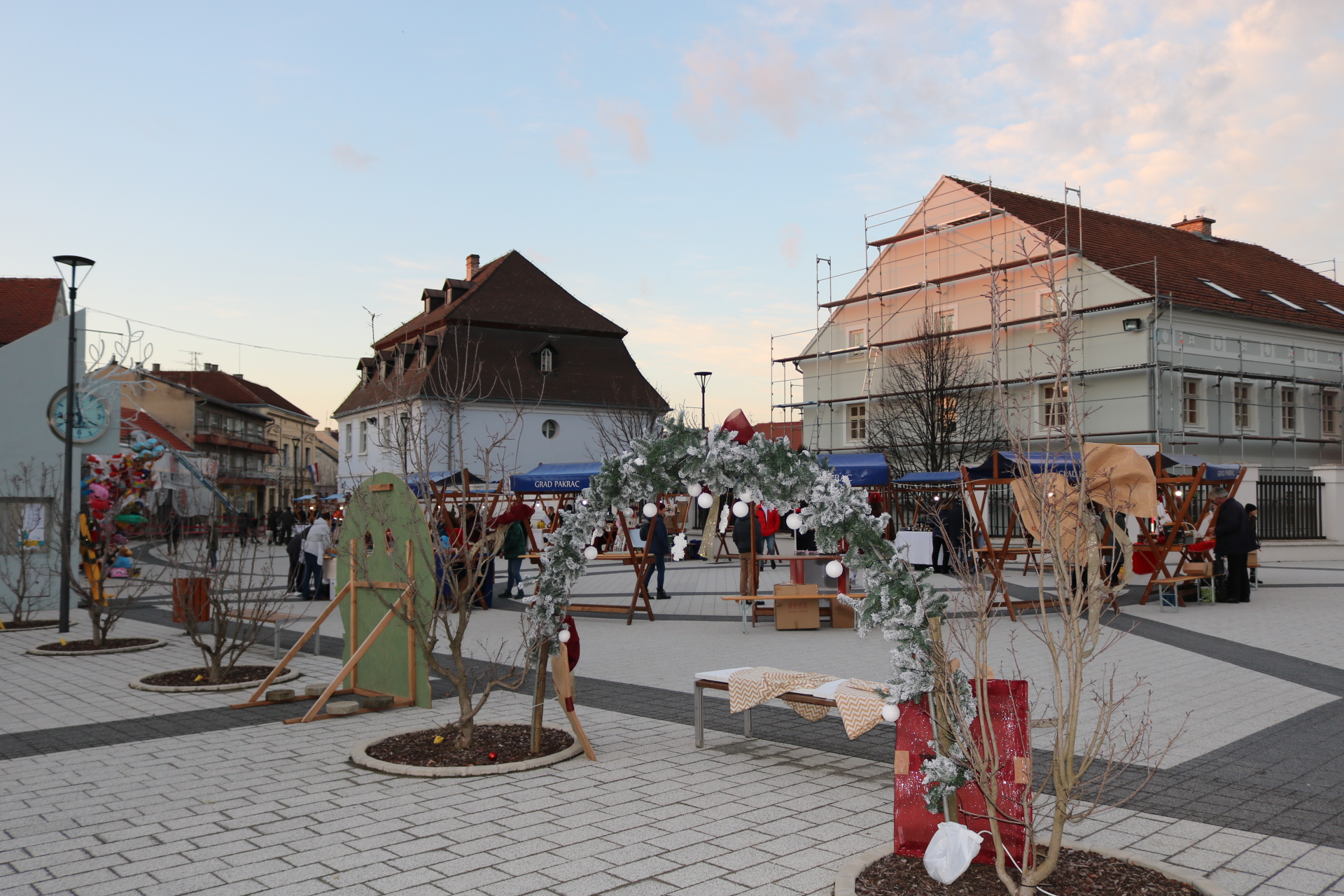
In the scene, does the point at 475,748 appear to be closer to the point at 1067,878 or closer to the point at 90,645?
the point at 1067,878

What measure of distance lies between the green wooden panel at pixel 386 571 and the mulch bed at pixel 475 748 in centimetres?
102

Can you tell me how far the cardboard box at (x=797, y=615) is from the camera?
540 inches

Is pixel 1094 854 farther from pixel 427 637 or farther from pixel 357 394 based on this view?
pixel 357 394

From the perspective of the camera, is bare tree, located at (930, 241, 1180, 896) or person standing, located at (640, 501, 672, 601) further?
person standing, located at (640, 501, 672, 601)

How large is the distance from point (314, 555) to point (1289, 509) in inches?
1014

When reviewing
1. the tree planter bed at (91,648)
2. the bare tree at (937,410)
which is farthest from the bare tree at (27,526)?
the bare tree at (937,410)

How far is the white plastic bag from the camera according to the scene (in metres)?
4.05

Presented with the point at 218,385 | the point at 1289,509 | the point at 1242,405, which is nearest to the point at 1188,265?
the point at 1242,405

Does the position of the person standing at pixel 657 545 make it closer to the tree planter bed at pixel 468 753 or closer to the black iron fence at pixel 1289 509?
the tree planter bed at pixel 468 753

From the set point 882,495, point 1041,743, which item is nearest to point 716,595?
point 882,495

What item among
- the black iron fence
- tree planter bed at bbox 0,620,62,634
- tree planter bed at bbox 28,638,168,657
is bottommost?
tree planter bed at bbox 0,620,62,634

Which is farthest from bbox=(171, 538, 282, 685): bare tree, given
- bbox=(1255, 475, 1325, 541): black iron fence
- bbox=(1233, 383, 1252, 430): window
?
bbox=(1233, 383, 1252, 430): window

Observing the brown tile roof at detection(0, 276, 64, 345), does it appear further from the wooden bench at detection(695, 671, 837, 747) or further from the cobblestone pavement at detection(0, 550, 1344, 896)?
the wooden bench at detection(695, 671, 837, 747)

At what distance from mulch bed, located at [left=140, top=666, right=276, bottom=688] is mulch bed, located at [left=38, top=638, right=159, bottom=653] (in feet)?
8.14
